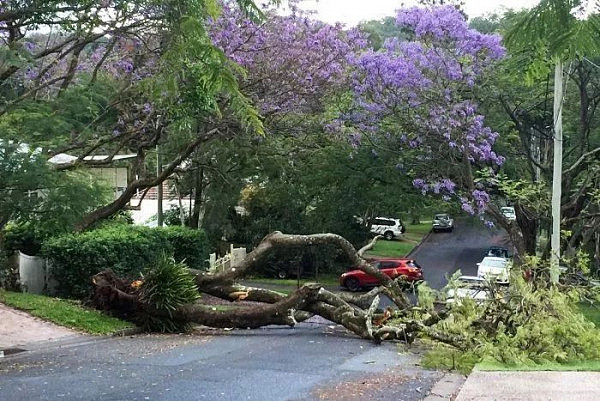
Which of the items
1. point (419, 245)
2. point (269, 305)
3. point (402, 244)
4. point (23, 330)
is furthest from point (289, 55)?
point (419, 245)

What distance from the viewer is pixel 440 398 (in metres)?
7.74

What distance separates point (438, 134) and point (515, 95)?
332cm

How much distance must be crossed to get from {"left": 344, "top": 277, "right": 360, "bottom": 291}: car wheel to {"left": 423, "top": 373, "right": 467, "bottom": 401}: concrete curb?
21.3 meters

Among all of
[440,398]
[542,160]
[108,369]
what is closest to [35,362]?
[108,369]

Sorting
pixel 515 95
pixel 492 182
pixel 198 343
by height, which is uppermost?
pixel 515 95

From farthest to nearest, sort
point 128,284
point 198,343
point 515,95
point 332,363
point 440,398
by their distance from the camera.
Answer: point 515,95, point 128,284, point 198,343, point 332,363, point 440,398

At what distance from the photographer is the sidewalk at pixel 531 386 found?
7191mm

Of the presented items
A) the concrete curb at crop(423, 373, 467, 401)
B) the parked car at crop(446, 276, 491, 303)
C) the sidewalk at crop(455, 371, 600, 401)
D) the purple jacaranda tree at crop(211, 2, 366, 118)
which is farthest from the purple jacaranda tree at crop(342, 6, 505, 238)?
the sidewalk at crop(455, 371, 600, 401)

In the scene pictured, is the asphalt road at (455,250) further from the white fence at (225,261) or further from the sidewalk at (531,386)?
the sidewalk at (531,386)

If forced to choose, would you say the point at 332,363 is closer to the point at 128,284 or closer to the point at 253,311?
the point at 253,311

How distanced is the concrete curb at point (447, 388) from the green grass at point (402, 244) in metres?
31.9

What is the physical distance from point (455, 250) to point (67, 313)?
115ft

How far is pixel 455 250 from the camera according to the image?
46844 millimetres

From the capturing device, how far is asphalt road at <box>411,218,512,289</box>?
37188 millimetres
